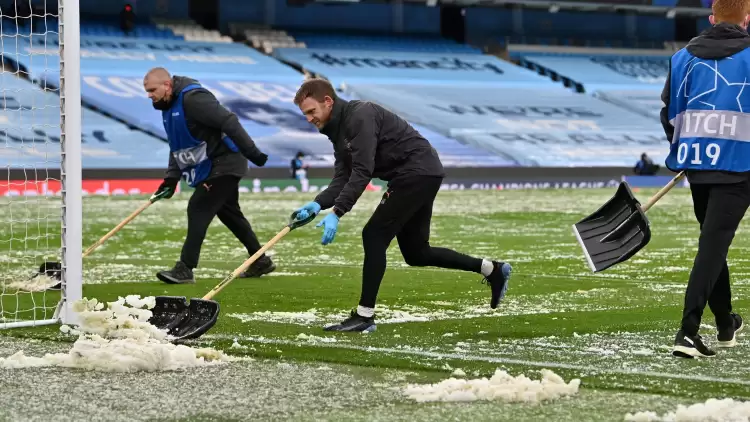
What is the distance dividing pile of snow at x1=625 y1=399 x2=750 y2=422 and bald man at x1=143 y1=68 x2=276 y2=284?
21.4ft

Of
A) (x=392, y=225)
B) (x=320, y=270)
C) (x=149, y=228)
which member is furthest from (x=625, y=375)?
(x=149, y=228)

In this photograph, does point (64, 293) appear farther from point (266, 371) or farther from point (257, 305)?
point (266, 371)

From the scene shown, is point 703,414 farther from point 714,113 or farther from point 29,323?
point 29,323

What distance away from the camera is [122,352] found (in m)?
6.23

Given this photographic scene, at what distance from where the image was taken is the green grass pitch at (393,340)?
16.9ft

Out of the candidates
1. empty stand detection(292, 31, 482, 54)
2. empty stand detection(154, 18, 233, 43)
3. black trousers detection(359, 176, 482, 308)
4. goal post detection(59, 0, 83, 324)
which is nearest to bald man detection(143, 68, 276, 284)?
goal post detection(59, 0, 83, 324)

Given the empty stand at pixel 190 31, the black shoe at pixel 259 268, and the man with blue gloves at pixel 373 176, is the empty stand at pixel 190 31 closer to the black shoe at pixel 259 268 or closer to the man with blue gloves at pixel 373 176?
the black shoe at pixel 259 268

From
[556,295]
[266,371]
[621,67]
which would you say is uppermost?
[266,371]

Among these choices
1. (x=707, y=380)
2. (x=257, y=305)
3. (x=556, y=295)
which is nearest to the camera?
(x=707, y=380)

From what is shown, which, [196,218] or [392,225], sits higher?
[392,225]

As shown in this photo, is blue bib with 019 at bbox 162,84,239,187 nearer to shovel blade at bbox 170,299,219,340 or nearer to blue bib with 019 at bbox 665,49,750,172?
shovel blade at bbox 170,299,219,340

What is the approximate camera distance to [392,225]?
771 centimetres

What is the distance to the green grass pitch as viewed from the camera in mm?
5156

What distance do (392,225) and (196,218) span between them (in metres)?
3.68
